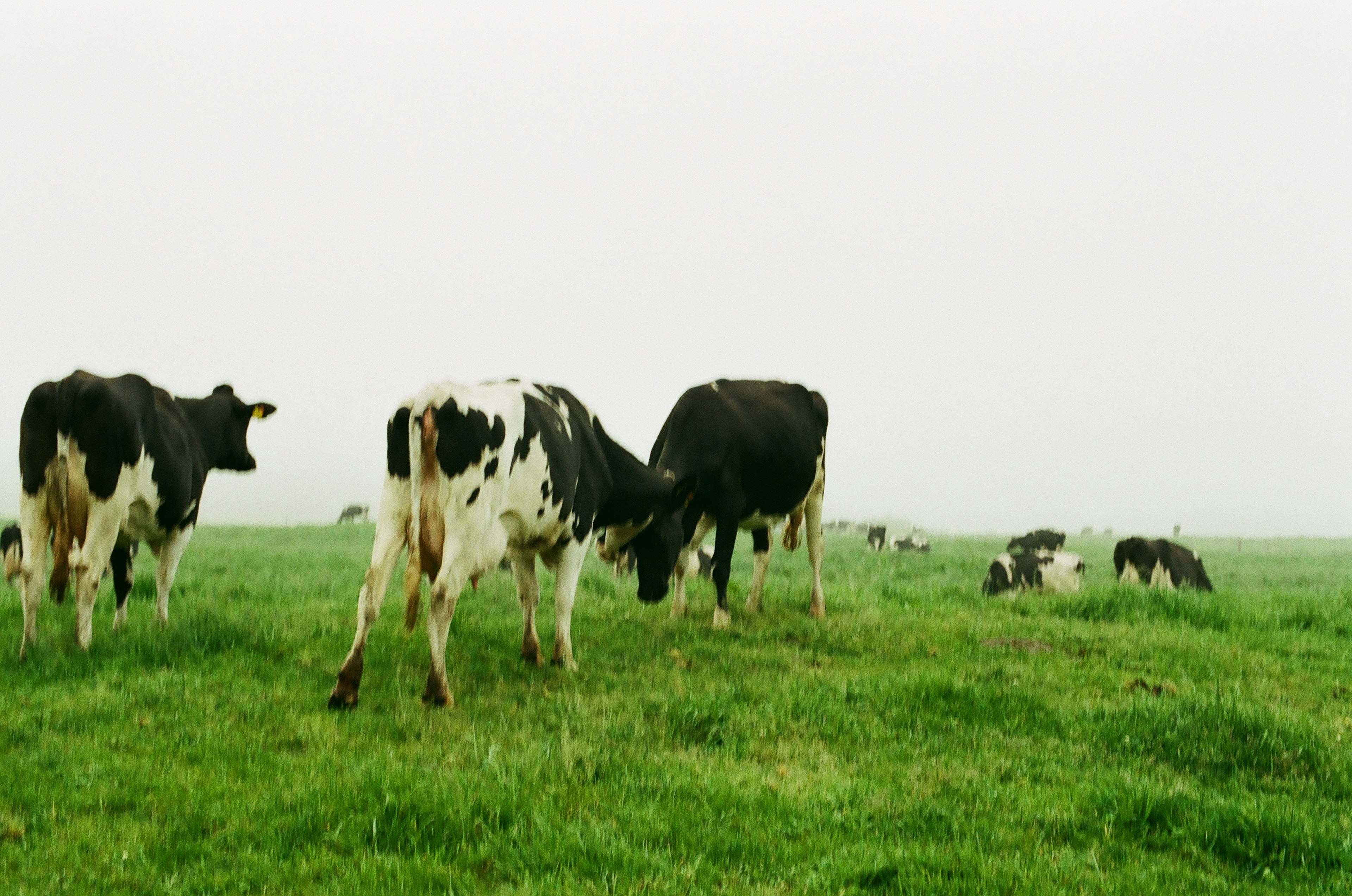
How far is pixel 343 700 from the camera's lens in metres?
7.41

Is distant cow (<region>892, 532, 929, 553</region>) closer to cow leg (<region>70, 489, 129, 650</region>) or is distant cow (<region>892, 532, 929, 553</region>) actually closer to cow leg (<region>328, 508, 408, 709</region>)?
cow leg (<region>328, 508, 408, 709</region>)

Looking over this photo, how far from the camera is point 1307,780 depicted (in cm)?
663

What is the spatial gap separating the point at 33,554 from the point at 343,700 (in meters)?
3.63

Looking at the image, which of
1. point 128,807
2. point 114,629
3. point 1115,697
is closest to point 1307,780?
point 1115,697

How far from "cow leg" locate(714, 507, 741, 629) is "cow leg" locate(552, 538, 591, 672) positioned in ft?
8.04

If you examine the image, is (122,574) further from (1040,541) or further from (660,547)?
(1040,541)

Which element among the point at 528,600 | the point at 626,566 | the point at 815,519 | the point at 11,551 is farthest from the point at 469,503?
the point at 11,551

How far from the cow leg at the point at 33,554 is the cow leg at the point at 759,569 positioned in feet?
24.2

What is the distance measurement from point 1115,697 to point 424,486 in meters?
5.83

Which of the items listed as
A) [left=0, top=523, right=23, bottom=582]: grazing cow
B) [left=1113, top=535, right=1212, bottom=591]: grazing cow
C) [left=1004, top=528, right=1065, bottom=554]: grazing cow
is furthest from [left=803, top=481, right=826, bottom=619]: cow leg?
[left=1004, top=528, right=1065, bottom=554]: grazing cow

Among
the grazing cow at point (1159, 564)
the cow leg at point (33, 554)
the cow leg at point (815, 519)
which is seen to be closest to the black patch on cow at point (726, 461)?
the cow leg at point (815, 519)

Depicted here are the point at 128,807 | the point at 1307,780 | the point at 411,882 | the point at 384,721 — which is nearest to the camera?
the point at 411,882

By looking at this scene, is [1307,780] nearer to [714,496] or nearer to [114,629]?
[714,496]

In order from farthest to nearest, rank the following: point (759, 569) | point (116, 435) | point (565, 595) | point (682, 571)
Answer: point (759, 569) < point (682, 571) < point (565, 595) < point (116, 435)
